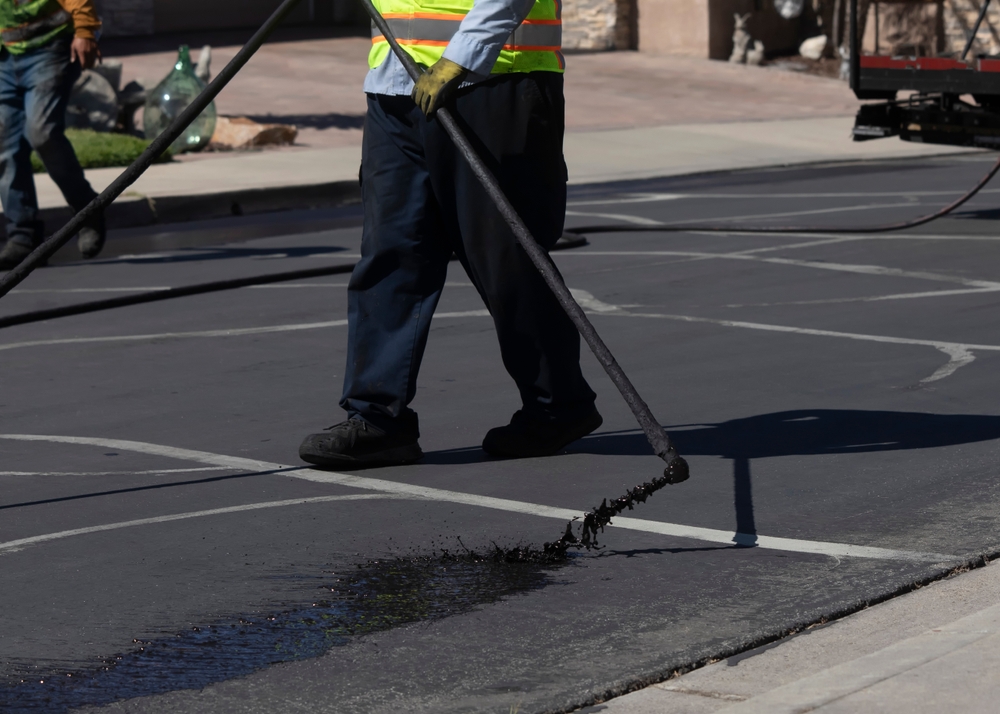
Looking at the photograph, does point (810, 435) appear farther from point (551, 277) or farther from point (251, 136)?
point (251, 136)

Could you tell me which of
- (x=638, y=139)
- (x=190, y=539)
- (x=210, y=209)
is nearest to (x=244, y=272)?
(x=210, y=209)

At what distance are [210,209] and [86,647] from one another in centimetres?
978

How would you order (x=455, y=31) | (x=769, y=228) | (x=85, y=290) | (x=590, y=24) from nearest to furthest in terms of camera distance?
(x=455, y=31) < (x=85, y=290) < (x=769, y=228) < (x=590, y=24)

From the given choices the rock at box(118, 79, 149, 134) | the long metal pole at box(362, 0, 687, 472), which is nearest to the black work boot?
the long metal pole at box(362, 0, 687, 472)

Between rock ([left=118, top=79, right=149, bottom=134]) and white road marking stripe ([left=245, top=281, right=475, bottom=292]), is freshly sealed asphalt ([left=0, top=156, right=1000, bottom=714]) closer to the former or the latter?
white road marking stripe ([left=245, top=281, right=475, bottom=292])

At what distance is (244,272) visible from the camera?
9.57m

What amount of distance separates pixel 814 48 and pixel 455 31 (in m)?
24.2

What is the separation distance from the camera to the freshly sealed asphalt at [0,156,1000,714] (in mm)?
3457

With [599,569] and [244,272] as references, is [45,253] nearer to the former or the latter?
[599,569]

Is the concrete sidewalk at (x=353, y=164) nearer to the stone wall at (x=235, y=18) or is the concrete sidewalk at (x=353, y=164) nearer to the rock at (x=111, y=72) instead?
the rock at (x=111, y=72)

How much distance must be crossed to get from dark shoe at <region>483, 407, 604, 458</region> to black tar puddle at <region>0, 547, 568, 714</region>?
0.97 meters

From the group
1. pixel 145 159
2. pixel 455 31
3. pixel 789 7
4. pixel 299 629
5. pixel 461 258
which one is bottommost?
pixel 299 629

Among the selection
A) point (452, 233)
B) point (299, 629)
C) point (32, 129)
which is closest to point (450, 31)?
point (452, 233)

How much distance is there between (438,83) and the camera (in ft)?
15.4
